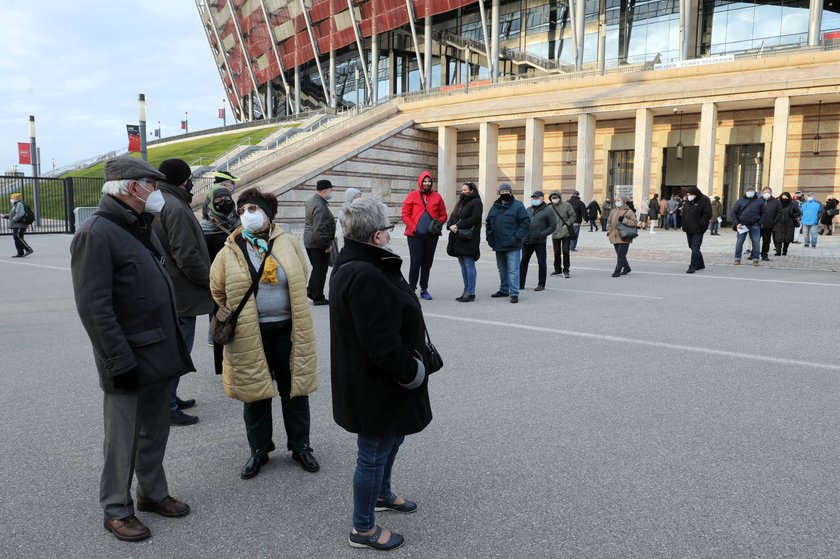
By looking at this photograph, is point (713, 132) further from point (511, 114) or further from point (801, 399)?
point (801, 399)

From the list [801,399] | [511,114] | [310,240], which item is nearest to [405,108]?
[511,114]

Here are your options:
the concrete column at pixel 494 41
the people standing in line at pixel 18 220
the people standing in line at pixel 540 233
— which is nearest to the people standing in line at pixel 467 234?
the people standing in line at pixel 540 233

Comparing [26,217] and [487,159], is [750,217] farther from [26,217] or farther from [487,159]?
[487,159]

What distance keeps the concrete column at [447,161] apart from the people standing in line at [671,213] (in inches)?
460

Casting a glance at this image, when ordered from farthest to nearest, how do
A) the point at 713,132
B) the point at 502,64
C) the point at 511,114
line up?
the point at 502,64, the point at 511,114, the point at 713,132

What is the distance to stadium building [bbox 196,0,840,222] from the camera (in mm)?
27109

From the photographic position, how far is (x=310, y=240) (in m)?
9.01

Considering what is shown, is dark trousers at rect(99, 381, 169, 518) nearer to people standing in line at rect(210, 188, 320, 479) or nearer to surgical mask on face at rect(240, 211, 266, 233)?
people standing in line at rect(210, 188, 320, 479)

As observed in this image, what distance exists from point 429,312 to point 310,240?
1938 mm

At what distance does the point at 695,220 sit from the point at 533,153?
19195mm

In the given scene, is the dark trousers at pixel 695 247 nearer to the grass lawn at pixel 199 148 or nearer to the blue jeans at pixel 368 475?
the blue jeans at pixel 368 475

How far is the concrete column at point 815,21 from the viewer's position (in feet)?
102

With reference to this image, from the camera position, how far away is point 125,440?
2.99 meters

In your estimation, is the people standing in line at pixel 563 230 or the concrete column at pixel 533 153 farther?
the concrete column at pixel 533 153
